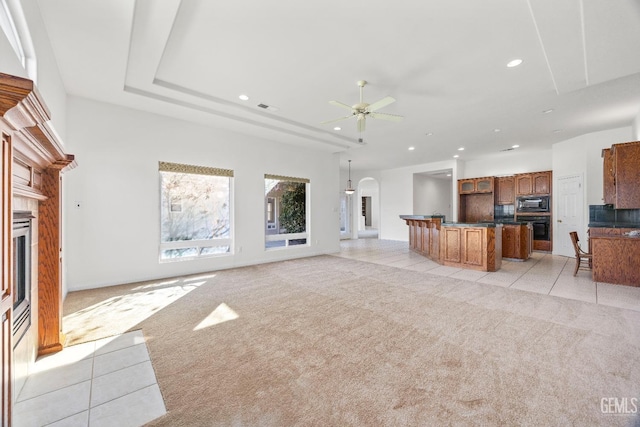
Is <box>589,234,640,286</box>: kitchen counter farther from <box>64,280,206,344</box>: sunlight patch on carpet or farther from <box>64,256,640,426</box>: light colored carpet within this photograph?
<box>64,280,206,344</box>: sunlight patch on carpet

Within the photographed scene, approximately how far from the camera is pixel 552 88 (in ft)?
13.0

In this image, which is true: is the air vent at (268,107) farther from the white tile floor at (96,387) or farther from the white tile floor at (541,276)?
the white tile floor at (541,276)

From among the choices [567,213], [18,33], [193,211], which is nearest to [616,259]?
[567,213]

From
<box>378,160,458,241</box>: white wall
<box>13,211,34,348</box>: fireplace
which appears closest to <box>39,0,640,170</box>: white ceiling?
<box>13,211,34,348</box>: fireplace

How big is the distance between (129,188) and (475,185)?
9.63 metres

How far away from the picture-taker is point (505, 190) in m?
8.51

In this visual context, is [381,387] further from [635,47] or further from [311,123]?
[311,123]

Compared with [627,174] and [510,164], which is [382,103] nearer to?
[627,174]

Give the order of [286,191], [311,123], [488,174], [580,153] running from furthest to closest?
1. [488,174]
2. [286,191]
3. [580,153]
4. [311,123]

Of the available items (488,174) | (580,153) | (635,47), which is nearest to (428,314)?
(635,47)

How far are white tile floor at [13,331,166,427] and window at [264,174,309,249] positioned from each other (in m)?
4.20

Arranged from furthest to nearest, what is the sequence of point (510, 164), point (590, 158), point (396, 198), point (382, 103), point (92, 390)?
point (396, 198), point (510, 164), point (590, 158), point (382, 103), point (92, 390)

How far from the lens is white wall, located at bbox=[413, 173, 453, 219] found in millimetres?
10727

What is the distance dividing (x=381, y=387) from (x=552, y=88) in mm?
4794
